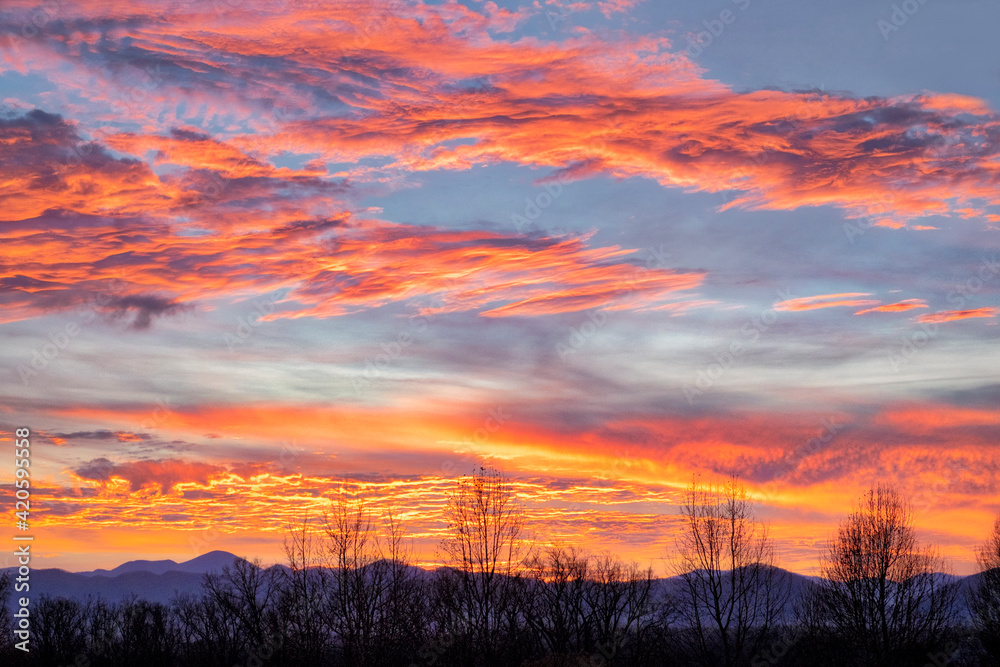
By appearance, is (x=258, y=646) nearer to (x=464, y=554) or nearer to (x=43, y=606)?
(x=464, y=554)

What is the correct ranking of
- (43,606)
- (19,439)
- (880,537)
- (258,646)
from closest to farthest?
(19,439)
(880,537)
(258,646)
(43,606)

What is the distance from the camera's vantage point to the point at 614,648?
70.6 meters

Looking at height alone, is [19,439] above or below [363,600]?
above

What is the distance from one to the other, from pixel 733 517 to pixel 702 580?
244 inches

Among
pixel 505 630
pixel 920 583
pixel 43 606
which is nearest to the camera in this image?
pixel 920 583

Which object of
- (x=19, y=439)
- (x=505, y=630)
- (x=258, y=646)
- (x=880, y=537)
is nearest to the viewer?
(x=19, y=439)

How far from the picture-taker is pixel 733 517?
221 feet

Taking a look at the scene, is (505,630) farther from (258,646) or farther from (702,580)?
(258,646)

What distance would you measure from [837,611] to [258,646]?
62391 millimetres

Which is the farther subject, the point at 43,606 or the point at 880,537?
the point at 43,606

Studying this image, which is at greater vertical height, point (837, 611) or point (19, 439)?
point (19, 439)

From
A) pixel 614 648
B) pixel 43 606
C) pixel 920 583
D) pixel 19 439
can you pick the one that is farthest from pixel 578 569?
pixel 43 606

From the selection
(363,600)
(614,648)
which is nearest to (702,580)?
(614,648)

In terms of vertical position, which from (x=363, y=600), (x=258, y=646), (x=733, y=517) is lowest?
(x=258, y=646)
